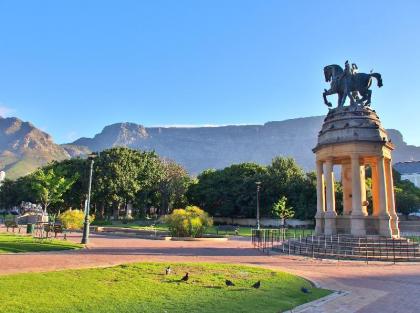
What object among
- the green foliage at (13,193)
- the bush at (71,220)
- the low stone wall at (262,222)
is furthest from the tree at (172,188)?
the bush at (71,220)

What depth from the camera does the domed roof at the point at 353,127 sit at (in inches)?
1021

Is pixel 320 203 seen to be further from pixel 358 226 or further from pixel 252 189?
pixel 252 189

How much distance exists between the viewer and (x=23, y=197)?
3775 inches

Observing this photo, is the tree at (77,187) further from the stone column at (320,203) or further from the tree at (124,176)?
the stone column at (320,203)

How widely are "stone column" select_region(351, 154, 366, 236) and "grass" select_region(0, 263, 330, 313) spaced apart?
12.6m

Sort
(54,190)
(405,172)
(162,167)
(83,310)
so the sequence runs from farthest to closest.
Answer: (405,172)
(162,167)
(54,190)
(83,310)

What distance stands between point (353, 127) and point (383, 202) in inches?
208

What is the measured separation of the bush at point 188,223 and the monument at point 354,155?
10500 mm

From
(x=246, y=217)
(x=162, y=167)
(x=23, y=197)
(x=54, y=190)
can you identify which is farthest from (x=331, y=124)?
(x=23, y=197)

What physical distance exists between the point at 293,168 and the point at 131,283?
6876 centimetres

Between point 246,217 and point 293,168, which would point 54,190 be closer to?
point 246,217

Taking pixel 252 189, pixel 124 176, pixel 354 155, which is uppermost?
pixel 124 176

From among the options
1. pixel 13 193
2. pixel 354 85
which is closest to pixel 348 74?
pixel 354 85

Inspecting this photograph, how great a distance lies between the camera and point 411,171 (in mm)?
128500
